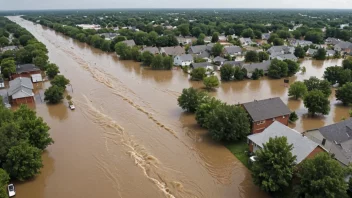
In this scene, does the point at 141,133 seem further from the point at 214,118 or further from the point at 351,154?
the point at 351,154

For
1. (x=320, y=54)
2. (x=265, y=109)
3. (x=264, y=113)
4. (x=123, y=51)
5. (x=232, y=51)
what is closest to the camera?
(x=264, y=113)

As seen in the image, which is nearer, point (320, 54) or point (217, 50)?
point (320, 54)

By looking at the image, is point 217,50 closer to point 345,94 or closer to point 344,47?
point 345,94

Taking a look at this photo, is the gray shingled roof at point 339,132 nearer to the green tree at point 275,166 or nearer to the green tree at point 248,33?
the green tree at point 275,166

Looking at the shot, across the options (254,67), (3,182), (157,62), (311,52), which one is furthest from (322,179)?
(311,52)

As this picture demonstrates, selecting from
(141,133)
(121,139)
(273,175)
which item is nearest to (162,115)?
(141,133)

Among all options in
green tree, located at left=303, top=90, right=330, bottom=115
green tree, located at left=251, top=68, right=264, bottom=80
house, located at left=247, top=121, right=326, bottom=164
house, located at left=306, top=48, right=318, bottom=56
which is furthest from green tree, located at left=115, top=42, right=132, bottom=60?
house, located at left=247, top=121, right=326, bottom=164

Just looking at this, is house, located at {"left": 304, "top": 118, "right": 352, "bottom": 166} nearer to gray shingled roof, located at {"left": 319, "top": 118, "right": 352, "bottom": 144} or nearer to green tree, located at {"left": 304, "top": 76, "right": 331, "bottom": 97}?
gray shingled roof, located at {"left": 319, "top": 118, "right": 352, "bottom": 144}
